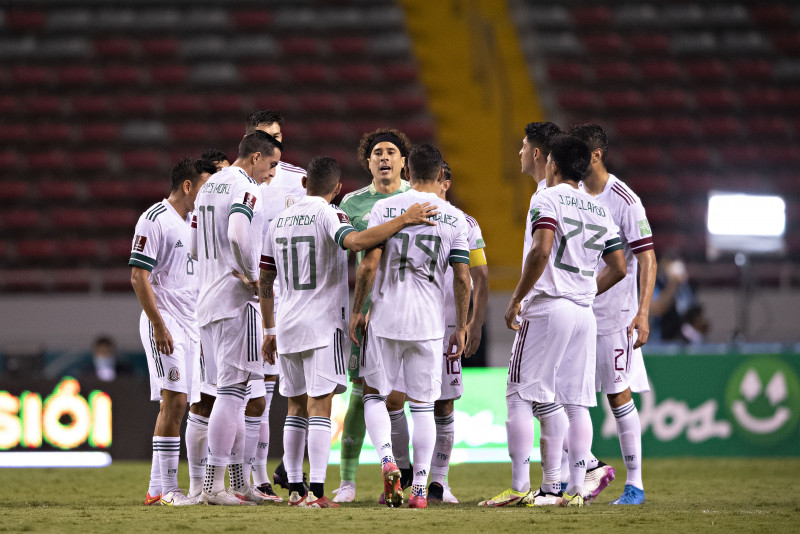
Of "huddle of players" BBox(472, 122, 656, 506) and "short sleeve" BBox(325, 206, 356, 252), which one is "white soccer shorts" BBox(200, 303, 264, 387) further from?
"huddle of players" BBox(472, 122, 656, 506)

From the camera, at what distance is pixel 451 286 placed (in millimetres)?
7098

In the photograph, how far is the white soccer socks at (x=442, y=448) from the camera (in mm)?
6953

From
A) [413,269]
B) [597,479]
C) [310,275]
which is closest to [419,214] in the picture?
[413,269]

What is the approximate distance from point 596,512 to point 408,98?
13182 mm

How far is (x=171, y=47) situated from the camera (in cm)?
1883

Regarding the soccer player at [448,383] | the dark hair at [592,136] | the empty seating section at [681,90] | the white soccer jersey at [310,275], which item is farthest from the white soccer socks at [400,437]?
the empty seating section at [681,90]

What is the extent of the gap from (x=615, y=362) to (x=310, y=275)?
1.98 metres

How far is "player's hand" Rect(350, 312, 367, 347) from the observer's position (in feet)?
20.5

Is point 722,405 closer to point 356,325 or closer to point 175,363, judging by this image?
point 356,325

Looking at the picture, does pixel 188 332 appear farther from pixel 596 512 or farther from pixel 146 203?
pixel 146 203

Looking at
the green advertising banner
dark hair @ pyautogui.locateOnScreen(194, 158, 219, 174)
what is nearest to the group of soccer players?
dark hair @ pyautogui.locateOnScreen(194, 158, 219, 174)

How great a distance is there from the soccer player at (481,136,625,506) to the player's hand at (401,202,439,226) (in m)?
0.59

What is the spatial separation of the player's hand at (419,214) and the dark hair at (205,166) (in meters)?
1.70

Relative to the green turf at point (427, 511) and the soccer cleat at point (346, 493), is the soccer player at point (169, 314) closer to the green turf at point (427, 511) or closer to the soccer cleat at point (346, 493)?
the green turf at point (427, 511)
